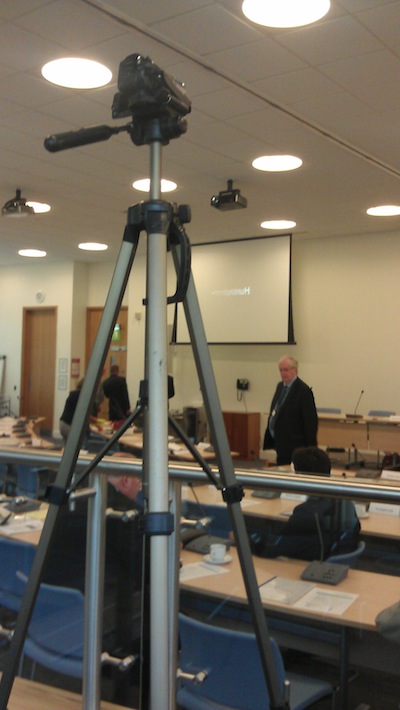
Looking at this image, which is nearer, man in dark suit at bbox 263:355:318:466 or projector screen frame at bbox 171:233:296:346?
man in dark suit at bbox 263:355:318:466

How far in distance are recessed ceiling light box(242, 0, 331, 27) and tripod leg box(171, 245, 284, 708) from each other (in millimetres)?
2553

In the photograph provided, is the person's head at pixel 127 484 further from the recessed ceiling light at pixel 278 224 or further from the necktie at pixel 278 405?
the recessed ceiling light at pixel 278 224

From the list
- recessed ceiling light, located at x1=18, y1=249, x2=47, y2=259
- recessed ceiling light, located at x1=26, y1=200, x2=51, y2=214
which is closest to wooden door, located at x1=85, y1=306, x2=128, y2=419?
recessed ceiling light, located at x1=18, y1=249, x2=47, y2=259

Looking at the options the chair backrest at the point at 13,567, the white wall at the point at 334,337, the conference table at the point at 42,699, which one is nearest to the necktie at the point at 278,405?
the white wall at the point at 334,337

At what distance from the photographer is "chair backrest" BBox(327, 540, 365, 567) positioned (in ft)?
7.11

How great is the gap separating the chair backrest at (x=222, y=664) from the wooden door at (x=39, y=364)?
1065 centimetres

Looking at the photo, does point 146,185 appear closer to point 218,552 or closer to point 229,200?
point 229,200

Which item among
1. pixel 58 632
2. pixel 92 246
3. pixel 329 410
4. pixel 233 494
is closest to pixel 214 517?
pixel 58 632

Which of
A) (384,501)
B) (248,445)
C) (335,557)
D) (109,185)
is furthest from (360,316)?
(384,501)

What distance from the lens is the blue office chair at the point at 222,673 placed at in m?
1.89

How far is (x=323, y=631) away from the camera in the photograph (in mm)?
2129

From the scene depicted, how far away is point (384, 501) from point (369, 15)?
2879mm

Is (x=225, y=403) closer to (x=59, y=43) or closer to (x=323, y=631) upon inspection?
(x=59, y=43)

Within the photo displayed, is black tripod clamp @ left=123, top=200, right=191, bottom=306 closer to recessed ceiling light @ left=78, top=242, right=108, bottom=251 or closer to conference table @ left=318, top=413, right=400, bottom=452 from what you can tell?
conference table @ left=318, top=413, right=400, bottom=452
